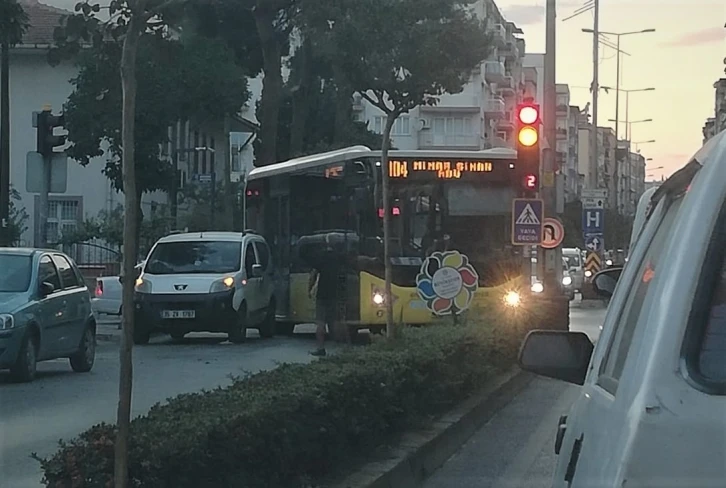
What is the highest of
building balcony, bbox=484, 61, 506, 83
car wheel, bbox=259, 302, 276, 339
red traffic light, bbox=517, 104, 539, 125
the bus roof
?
building balcony, bbox=484, 61, 506, 83

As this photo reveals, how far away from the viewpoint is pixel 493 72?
85188mm

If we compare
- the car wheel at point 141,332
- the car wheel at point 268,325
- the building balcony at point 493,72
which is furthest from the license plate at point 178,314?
the building balcony at point 493,72

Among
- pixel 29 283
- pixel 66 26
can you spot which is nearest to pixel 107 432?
pixel 66 26

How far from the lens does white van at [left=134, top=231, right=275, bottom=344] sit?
21.5 meters

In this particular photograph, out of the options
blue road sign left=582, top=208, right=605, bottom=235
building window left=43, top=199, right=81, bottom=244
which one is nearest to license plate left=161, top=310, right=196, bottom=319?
building window left=43, top=199, right=81, bottom=244

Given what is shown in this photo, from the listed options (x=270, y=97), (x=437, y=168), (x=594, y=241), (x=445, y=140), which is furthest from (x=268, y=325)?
(x=445, y=140)

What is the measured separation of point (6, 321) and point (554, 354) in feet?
37.2

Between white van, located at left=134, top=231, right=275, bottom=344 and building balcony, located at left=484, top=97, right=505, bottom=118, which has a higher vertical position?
building balcony, located at left=484, top=97, right=505, bottom=118

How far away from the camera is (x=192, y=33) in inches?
278

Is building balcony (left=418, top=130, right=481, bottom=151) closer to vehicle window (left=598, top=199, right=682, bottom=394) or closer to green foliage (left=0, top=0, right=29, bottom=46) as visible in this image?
green foliage (left=0, top=0, right=29, bottom=46)

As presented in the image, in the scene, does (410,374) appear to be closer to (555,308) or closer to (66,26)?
(66,26)

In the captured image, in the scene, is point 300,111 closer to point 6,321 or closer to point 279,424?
point 6,321

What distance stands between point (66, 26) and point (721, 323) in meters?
4.40

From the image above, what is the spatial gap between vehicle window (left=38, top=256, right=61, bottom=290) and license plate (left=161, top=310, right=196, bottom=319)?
5507mm
